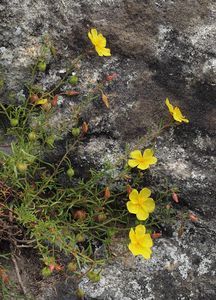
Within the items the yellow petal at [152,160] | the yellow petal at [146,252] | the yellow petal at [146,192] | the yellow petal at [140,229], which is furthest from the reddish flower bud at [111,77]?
the yellow petal at [146,252]

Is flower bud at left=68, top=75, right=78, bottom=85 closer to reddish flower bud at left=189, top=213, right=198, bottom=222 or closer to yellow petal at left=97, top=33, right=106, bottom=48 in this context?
yellow petal at left=97, top=33, right=106, bottom=48

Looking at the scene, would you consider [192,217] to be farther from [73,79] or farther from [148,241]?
[73,79]

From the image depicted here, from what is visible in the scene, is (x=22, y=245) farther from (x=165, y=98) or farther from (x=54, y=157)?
(x=165, y=98)

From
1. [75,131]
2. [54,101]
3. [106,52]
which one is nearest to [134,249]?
[75,131]

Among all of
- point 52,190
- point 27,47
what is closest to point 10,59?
point 27,47

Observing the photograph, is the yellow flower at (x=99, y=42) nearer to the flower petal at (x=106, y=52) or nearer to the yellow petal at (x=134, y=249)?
the flower petal at (x=106, y=52)
